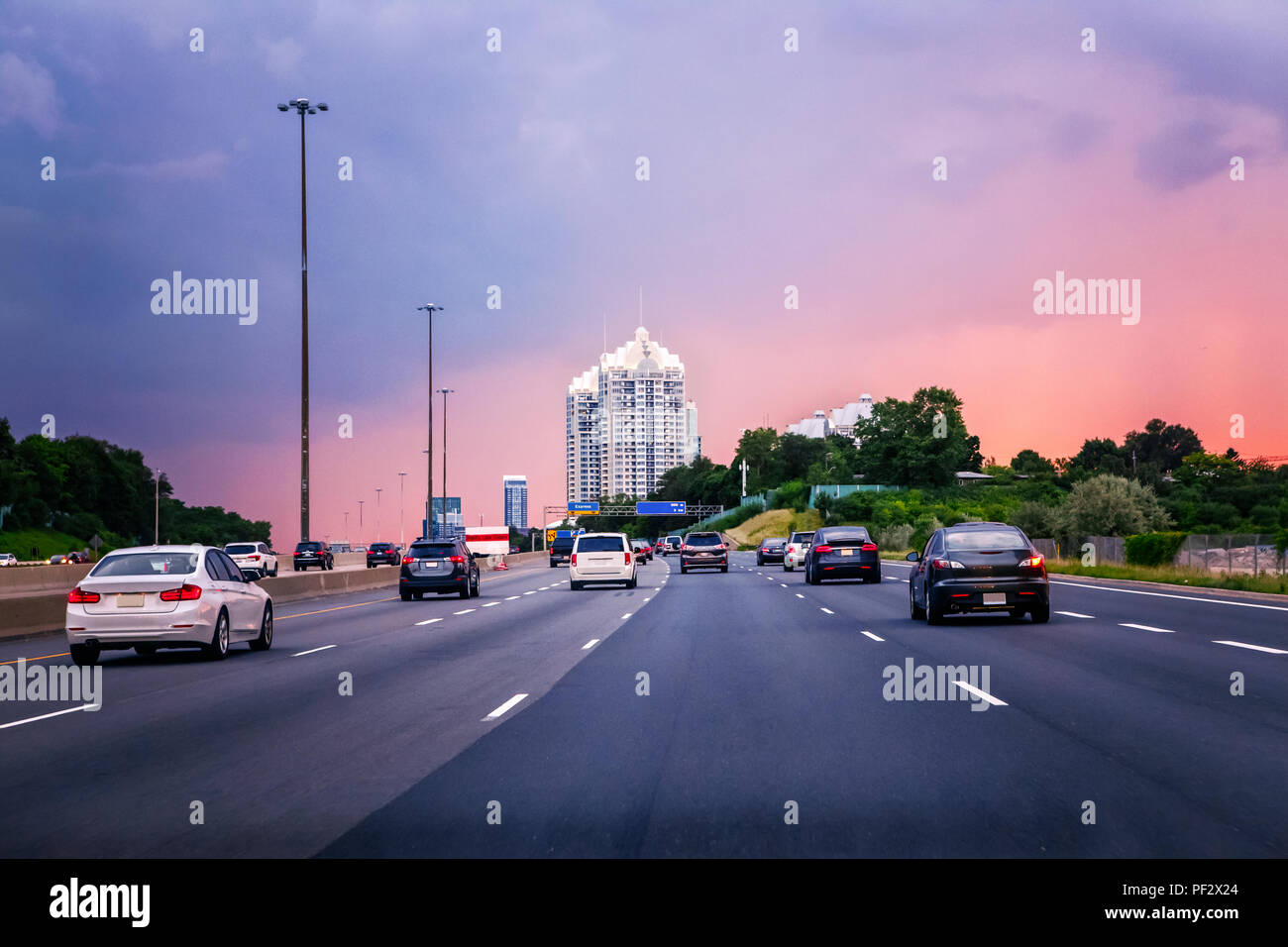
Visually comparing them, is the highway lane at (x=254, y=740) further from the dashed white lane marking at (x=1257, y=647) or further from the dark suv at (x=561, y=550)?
the dark suv at (x=561, y=550)

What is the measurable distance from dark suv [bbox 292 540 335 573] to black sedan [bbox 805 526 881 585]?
32.3 m

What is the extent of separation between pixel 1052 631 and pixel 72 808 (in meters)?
16.9

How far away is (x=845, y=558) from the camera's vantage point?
140ft

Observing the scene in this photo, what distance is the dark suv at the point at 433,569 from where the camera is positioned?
1516 inches

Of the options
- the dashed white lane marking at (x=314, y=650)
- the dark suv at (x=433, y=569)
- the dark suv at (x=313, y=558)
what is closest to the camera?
the dashed white lane marking at (x=314, y=650)

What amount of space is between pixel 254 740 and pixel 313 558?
62240mm

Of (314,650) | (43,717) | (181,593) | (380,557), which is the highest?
(181,593)

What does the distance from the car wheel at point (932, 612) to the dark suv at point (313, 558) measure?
4747 centimetres

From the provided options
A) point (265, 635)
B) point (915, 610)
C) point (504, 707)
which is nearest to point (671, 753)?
point (504, 707)

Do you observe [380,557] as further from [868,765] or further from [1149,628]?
[868,765]

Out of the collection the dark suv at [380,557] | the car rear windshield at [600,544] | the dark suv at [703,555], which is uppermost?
the car rear windshield at [600,544]

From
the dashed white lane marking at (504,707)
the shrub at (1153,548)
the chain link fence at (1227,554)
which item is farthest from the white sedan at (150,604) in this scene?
the shrub at (1153,548)
